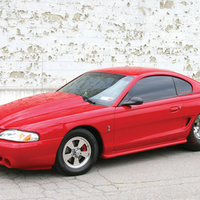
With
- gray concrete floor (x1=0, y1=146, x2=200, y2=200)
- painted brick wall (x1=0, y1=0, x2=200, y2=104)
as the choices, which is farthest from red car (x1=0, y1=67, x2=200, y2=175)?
painted brick wall (x1=0, y1=0, x2=200, y2=104)

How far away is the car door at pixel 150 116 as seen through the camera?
5238 mm

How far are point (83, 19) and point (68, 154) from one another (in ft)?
20.8

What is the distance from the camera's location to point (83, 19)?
33.9 ft

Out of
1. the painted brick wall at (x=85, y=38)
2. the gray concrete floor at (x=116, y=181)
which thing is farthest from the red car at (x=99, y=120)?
the painted brick wall at (x=85, y=38)

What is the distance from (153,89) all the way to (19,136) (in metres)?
2.37

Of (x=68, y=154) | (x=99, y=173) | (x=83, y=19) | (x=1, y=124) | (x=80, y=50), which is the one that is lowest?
(x=99, y=173)

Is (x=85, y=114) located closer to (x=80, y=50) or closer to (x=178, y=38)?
(x=80, y=50)

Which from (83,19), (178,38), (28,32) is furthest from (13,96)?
(178,38)

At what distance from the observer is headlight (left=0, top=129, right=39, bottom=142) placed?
14.6 feet

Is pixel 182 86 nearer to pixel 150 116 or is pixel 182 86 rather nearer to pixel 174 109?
pixel 174 109

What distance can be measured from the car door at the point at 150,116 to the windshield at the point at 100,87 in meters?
0.18

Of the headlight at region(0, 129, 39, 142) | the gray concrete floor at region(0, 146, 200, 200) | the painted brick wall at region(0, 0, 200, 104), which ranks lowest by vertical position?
the gray concrete floor at region(0, 146, 200, 200)

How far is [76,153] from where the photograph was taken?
4.84m

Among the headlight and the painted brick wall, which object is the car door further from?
the painted brick wall
